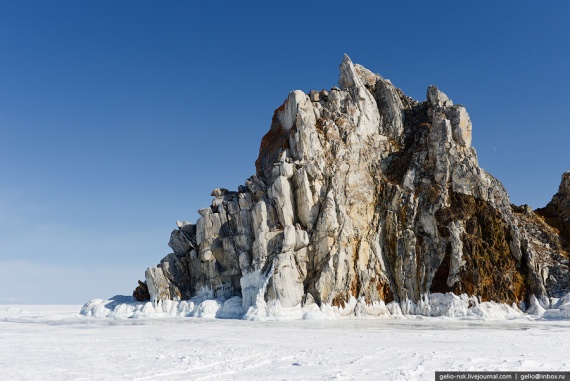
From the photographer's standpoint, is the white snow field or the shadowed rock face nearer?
the white snow field

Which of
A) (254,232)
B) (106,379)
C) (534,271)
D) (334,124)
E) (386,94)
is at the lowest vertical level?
(106,379)

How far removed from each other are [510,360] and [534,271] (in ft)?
138

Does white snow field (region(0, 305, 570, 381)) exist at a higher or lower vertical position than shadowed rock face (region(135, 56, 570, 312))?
lower

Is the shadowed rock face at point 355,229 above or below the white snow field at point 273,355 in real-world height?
above

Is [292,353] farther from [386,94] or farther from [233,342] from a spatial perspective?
[386,94]

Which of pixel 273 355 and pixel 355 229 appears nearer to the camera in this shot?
pixel 273 355

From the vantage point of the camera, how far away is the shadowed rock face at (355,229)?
53375 mm

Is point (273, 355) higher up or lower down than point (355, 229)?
lower down

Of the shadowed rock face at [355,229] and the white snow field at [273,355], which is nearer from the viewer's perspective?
the white snow field at [273,355]

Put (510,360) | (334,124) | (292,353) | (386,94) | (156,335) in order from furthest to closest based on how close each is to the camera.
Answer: (386,94)
(334,124)
(156,335)
(292,353)
(510,360)

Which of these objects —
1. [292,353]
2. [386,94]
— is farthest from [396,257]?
[292,353]

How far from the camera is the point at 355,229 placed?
56531 mm

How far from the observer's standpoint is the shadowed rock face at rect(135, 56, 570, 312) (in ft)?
175

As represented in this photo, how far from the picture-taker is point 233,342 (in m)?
26.7
